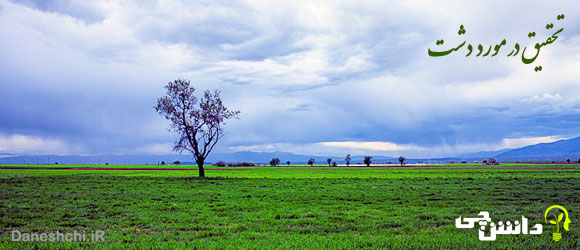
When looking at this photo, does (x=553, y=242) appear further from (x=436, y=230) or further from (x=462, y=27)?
(x=462, y=27)

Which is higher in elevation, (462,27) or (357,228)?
(462,27)

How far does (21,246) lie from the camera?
12500mm

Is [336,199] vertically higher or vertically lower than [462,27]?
lower

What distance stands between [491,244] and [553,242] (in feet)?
7.32

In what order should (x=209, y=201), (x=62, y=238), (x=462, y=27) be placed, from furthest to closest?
(x=209, y=201) → (x=462, y=27) → (x=62, y=238)

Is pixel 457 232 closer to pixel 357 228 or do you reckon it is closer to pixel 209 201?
pixel 357 228

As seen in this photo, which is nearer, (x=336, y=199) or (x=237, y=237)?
(x=237, y=237)

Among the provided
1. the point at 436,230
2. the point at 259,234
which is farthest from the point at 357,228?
the point at 259,234

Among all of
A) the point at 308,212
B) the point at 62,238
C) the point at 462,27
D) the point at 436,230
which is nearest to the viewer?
the point at 62,238

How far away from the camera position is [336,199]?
87.1 ft

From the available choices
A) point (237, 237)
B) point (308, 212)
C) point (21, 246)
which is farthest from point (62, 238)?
point (308, 212)

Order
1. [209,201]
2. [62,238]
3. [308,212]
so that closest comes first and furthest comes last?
[62,238], [308,212], [209,201]

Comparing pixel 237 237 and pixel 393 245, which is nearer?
pixel 393 245

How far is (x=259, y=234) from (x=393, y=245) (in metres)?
5.02
